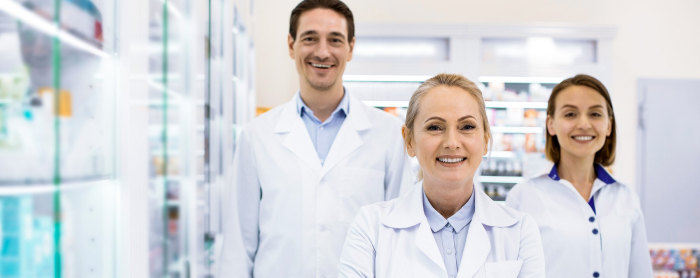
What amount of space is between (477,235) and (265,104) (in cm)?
361

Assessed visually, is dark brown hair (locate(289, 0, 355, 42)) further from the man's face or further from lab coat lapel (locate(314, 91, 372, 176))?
lab coat lapel (locate(314, 91, 372, 176))

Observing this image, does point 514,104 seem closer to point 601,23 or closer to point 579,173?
point 601,23

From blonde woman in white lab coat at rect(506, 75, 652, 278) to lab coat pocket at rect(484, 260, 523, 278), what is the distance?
576 millimetres

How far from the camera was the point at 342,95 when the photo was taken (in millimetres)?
1841

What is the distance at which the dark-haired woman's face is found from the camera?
184 cm

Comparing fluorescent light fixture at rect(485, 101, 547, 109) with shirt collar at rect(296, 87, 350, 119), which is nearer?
shirt collar at rect(296, 87, 350, 119)

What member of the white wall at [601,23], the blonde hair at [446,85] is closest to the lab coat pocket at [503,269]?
the blonde hair at [446,85]

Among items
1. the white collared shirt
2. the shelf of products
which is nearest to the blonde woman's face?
the white collared shirt

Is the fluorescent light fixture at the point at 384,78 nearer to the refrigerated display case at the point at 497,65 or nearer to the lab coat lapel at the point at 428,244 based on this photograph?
the refrigerated display case at the point at 497,65

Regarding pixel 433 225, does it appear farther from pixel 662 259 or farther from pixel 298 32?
pixel 662 259

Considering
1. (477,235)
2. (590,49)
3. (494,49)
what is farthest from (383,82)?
(477,235)

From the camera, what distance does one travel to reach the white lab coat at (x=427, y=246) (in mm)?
1271

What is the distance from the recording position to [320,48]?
170 centimetres

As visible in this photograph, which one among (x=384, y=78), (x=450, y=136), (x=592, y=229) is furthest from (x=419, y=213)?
(x=384, y=78)
